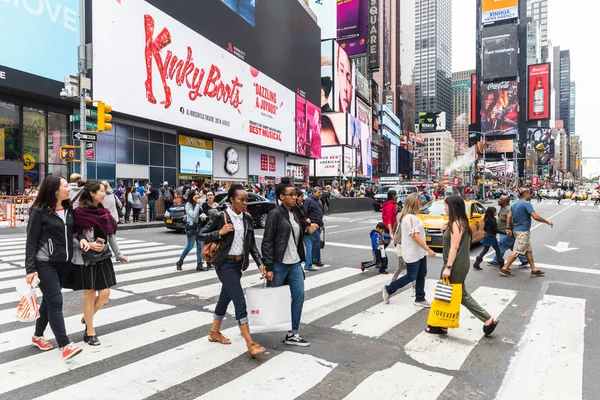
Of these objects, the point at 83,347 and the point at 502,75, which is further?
the point at 502,75

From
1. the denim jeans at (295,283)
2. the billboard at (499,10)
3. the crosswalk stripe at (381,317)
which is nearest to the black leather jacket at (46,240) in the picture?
the denim jeans at (295,283)

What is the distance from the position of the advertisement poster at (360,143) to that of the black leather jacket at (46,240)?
68.6m

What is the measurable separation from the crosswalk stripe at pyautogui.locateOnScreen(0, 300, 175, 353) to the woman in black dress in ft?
2.32

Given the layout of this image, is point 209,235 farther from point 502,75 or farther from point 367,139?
point 502,75

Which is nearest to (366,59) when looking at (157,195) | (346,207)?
(346,207)

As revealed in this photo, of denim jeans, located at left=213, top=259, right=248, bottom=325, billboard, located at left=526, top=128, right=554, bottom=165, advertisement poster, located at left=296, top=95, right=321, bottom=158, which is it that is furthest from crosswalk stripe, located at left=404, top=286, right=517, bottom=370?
billboard, located at left=526, top=128, right=554, bottom=165

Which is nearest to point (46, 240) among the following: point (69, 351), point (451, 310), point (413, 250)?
point (69, 351)

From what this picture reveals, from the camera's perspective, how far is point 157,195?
66.5 feet

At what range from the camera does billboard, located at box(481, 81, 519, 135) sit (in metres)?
128

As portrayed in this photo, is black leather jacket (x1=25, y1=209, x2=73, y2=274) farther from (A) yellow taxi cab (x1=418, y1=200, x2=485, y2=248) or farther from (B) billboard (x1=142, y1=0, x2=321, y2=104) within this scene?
(B) billboard (x1=142, y1=0, x2=321, y2=104)

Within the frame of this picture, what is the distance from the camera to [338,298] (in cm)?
677

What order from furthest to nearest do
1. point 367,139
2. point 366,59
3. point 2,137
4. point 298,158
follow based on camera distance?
point 366,59 → point 367,139 → point 298,158 → point 2,137

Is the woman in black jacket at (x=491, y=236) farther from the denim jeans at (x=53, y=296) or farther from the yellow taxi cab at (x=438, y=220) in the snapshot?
the denim jeans at (x=53, y=296)

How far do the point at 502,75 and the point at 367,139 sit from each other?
7189 cm
